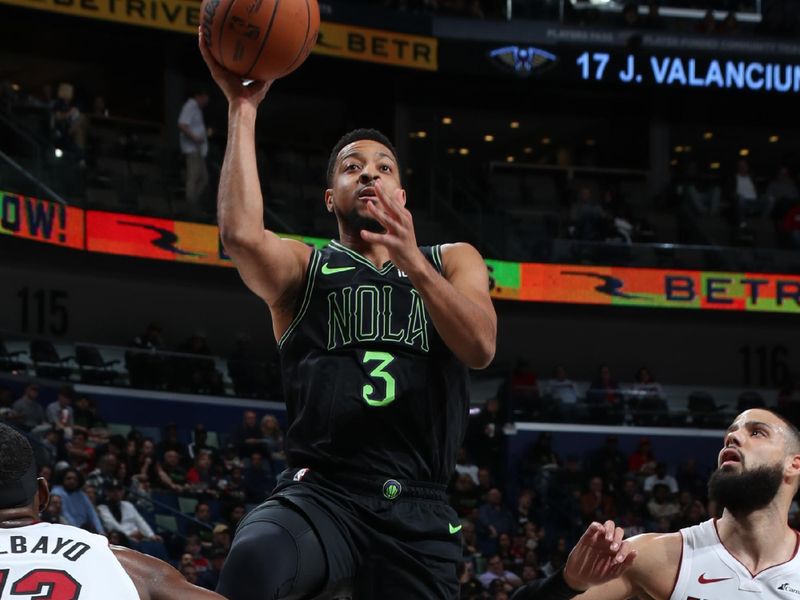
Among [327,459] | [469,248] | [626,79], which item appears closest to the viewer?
[327,459]

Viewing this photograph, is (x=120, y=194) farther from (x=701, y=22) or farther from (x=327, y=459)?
(x=327, y=459)

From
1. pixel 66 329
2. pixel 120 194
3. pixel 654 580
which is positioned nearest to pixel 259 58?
pixel 654 580

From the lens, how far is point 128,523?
11914 mm

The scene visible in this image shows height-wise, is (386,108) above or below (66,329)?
above

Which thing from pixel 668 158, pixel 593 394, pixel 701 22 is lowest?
pixel 593 394

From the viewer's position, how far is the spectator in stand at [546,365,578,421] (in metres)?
17.8

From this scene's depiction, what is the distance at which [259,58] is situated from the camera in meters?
4.25

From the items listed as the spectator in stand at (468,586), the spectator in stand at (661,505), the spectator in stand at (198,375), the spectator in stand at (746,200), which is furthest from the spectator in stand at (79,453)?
the spectator in stand at (746,200)

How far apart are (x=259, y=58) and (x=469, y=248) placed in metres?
1.04

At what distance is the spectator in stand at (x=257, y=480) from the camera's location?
1343 centimetres

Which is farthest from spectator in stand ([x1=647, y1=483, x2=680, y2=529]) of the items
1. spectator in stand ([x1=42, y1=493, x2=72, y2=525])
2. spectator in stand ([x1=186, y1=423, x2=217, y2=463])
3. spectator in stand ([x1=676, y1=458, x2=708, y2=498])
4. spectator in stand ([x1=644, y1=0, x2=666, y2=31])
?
spectator in stand ([x1=644, y1=0, x2=666, y2=31])

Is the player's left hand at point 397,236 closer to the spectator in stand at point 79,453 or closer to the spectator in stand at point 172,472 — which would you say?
the spectator in stand at point 79,453

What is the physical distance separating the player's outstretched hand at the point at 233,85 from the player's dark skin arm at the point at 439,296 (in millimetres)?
511

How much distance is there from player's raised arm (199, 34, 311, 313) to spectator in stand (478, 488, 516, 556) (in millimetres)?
10072
